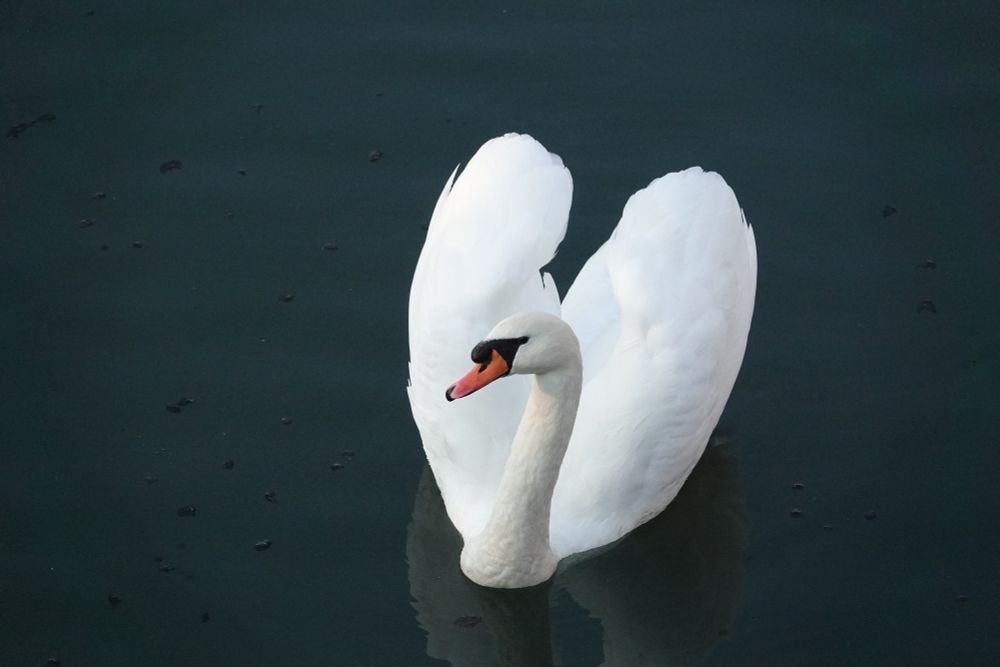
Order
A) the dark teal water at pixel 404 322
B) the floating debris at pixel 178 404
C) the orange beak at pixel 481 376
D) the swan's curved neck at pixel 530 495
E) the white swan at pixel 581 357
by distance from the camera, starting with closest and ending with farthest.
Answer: the orange beak at pixel 481 376
the swan's curved neck at pixel 530 495
the white swan at pixel 581 357
the dark teal water at pixel 404 322
the floating debris at pixel 178 404

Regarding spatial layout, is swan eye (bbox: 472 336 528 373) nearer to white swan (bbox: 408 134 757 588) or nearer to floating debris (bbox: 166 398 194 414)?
white swan (bbox: 408 134 757 588)

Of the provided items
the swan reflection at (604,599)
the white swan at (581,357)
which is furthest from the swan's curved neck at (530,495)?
the swan reflection at (604,599)

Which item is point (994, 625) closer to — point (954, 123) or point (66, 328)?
point (954, 123)

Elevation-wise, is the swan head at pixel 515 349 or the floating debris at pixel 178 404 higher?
the swan head at pixel 515 349

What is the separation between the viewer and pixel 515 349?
6.54 metres

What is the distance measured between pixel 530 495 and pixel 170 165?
12.9ft

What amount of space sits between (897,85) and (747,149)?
1.23 metres

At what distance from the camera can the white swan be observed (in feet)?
23.9

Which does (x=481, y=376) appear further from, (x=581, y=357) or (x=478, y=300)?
(x=478, y=300)

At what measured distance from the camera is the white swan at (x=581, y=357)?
7.27 m

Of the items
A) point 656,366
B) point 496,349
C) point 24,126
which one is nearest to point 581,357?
point 656,366

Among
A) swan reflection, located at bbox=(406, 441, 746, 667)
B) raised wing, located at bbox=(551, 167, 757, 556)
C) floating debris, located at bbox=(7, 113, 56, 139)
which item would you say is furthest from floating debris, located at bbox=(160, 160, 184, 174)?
raised wing, located at bbox=(551, 167, 757, 556)

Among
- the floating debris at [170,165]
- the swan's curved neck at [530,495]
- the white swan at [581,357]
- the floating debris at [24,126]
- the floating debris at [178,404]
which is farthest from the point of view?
the floating debris at [24,126]

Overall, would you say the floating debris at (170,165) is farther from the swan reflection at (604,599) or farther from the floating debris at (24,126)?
the swan reflection at (604,599)
